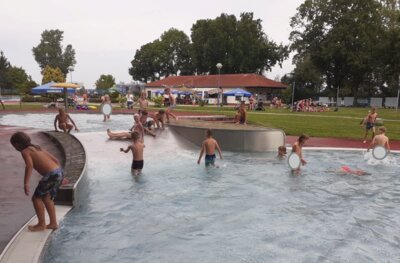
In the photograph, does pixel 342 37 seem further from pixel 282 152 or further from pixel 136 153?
pixel 136 153

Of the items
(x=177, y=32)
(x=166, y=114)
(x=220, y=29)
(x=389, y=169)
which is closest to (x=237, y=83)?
(x=220, y=29)

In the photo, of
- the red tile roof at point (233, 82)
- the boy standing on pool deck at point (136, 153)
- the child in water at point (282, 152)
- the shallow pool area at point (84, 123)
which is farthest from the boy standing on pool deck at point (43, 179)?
the red tile roof at point (233, 82)

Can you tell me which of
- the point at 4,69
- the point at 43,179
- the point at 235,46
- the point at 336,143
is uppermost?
the point at 235,46

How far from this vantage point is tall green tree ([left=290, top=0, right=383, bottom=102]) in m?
57.1

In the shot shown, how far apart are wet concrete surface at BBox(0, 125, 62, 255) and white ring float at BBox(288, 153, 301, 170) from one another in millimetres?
6479

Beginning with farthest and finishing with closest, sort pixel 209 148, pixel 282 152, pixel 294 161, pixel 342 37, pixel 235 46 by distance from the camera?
1. pixel 235 46
2. pixel 342 37
3. pixel 282 152
4. pixel 209 148
5. pixel 294 161

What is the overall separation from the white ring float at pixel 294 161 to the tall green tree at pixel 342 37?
5075 centimetres

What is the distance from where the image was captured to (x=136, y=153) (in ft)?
31.6

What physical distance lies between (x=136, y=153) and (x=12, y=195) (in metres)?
3.10

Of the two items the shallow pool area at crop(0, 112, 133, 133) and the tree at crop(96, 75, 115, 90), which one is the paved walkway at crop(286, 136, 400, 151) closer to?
the shallow pool area at crop(0, 112, 133, 133)

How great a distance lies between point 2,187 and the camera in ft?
25.8

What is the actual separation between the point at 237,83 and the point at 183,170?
52.1 metres

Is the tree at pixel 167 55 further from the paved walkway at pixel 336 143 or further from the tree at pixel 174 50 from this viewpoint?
the paved walkway at pixel 336 143

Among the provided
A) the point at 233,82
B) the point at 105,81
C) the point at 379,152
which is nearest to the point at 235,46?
the point at 233,82
